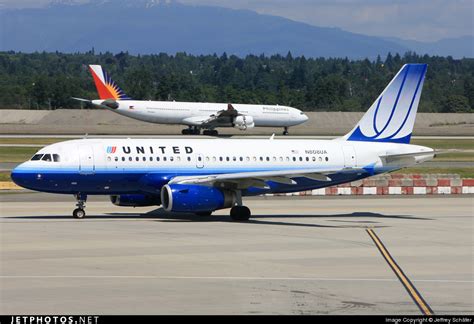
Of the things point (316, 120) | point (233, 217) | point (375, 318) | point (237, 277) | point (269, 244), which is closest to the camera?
point (375, 318)

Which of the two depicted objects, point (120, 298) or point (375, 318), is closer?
point (375, 318)

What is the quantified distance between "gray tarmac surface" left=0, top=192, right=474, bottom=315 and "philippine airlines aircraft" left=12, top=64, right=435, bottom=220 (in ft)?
3.98

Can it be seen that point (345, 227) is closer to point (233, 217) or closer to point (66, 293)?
point (233, 217)

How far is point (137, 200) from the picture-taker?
41406mm

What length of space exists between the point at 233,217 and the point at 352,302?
18.5 m

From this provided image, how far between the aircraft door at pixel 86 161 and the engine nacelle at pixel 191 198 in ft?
10.5

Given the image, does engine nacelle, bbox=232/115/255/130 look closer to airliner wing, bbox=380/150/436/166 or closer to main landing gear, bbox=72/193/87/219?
airliner wing, bbox=380/150/436/166

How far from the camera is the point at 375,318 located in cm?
1967

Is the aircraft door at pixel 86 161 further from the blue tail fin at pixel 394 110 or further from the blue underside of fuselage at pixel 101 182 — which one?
the blue tail fin at pixel 394 110

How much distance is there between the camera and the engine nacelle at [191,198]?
38.0 meters

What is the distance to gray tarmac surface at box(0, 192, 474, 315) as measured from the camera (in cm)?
2153

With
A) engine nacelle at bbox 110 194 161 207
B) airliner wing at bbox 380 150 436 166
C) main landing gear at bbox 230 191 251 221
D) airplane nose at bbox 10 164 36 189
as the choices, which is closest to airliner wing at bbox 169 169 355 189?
main landing gear at bbox 230 191 251 221

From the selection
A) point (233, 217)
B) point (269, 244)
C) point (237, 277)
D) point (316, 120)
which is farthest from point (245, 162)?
point (316, 120)

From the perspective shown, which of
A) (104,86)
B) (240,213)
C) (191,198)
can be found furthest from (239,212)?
(104,86)
